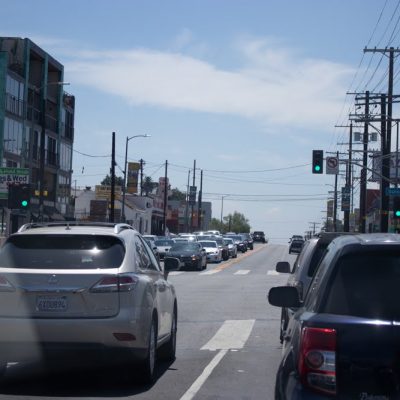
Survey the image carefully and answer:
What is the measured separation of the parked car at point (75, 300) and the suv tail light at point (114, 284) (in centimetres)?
1

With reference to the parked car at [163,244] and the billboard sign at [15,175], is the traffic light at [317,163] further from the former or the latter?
the billboard sign at [15,175]

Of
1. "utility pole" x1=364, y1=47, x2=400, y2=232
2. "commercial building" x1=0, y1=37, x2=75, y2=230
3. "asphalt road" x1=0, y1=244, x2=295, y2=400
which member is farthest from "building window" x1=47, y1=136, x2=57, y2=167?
"asphalt road" x1=0, y1=244, x2=295, y2=400

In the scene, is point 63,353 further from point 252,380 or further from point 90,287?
point 252,380

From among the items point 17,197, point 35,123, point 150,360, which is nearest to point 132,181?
point 35,123

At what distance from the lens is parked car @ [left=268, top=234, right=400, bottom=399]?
14.8 ft

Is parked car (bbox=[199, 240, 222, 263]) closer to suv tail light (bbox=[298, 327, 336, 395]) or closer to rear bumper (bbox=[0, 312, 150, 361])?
rear bumper (bbox=[0, 312, 150, 361])

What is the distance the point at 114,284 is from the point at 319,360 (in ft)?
15.0

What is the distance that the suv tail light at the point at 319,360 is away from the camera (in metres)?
4.60

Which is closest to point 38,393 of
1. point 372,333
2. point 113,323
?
point 113,323

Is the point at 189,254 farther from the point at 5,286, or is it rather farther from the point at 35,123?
the point at 5,286

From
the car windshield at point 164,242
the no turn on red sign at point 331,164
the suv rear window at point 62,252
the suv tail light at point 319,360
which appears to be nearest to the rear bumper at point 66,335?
the suv rear window at point 62,252

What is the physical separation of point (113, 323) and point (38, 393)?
1203 mm

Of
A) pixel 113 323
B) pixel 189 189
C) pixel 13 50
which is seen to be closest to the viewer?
pixel 113 323

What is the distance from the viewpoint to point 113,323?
8805 mm
